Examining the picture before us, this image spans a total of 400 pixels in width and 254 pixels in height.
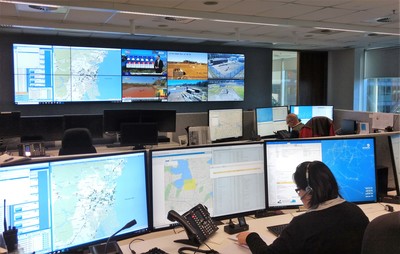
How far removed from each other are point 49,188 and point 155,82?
5.73m

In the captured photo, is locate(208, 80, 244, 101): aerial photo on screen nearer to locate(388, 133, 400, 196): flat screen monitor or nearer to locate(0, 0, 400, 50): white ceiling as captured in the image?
locate(0, 0, 400, 50): white ceiling

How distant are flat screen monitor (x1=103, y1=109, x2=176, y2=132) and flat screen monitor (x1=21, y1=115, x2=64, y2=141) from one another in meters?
0.61


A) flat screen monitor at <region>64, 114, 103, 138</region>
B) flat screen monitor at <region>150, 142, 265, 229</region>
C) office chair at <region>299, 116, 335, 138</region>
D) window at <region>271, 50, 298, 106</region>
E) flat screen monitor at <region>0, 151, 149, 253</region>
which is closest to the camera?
→ flat screen monitor at <region>0, 151, 149, 253</region>

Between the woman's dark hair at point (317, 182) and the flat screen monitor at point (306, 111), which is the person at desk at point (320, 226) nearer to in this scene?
the woman's dark hair at point (317, 182)

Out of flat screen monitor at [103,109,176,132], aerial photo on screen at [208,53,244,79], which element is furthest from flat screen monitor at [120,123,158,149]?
aerial photo on screen at [208,53,244,79]

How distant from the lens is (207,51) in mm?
7617

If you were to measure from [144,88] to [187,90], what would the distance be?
0.91 meters

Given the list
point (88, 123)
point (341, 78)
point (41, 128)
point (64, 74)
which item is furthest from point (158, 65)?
point (341, 78)

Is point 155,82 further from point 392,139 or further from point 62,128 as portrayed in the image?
point 392,139

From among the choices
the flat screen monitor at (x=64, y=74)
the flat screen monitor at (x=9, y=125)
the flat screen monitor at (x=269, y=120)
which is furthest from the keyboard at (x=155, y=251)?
the flat screen monitor at (x=64, y=74)

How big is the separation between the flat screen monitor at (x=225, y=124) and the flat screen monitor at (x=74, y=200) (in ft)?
10.7

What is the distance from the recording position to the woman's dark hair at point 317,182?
158 cm

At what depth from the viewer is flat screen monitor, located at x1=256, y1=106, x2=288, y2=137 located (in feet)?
18.1

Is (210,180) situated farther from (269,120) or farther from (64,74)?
(64,74)
